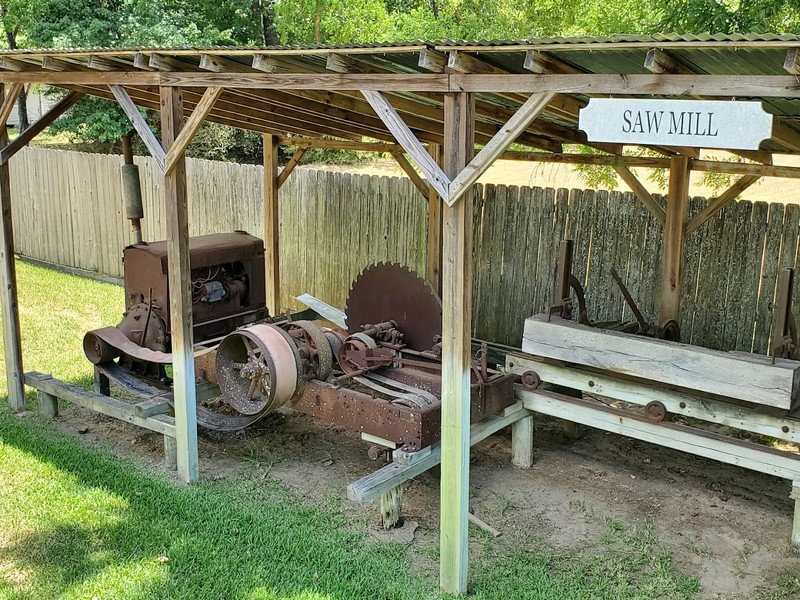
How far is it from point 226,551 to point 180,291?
74.7 inches

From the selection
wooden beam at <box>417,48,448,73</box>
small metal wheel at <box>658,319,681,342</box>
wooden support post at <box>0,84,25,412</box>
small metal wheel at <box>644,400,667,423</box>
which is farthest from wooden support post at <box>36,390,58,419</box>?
small metal wheel at <box>658,319,681,342</box>

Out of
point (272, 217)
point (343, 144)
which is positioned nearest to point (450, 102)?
point (343, 144)

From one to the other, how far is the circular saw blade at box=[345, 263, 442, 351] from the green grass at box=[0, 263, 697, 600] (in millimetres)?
1338

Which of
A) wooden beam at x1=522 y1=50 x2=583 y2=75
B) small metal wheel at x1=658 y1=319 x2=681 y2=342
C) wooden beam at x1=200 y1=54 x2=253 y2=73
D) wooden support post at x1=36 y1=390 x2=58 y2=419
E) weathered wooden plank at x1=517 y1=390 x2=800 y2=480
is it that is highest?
wooden beam at x1=200 y1=54 x2=253 y2=73

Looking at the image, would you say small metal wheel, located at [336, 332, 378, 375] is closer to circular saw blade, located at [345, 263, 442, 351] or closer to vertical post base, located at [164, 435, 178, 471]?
circular saw blade, located at [345, 263, 442, 351]

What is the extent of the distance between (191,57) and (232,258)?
226 centimetres

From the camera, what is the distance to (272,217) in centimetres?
973

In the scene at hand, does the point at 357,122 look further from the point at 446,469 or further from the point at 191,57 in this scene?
the point at 446,469

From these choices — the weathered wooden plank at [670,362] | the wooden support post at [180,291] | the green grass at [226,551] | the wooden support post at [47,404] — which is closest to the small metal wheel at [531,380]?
the weathered wooden plank at [670,362]

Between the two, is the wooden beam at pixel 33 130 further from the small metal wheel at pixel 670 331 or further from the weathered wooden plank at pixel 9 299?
the small metal wheel at pixel 670 331

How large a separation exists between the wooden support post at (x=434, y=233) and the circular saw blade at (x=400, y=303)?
2396 mm

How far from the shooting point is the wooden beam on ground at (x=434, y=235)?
349 inches

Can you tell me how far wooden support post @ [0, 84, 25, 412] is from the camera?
23.0ft

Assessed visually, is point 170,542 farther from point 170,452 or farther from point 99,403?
point 99,403
